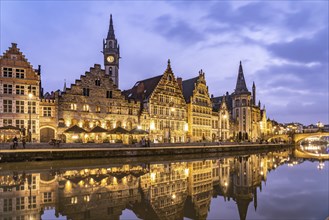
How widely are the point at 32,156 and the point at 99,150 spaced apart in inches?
283

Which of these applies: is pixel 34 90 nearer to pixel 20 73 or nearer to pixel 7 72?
pixel 20 73

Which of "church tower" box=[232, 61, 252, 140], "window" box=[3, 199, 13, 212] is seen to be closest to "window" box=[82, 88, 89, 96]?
"window" box=[3, 199, 13, 212]

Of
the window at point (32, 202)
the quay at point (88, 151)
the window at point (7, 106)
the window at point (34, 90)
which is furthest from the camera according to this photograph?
the window at point (34, 90)

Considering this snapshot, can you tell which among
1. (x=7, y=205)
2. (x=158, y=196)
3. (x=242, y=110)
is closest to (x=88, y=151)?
(x=158, y=196)

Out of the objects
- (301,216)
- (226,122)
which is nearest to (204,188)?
(301,216)

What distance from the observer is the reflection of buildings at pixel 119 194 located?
41.0 ft

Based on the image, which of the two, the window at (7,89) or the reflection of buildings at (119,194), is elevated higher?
the window at (7,89)

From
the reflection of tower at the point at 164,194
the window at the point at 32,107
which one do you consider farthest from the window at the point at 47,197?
the window at the point at 32,107

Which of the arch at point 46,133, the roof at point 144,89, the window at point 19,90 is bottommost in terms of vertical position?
the arch at point 46,133

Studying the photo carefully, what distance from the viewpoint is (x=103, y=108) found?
48.8 metres

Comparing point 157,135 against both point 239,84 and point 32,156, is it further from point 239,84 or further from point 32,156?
point 239,84

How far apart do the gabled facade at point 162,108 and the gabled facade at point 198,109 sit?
2368 millimetres

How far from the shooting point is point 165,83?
58.5 meters

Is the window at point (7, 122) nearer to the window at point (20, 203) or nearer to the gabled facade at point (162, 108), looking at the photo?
the gabled facade at point (162, 108)
